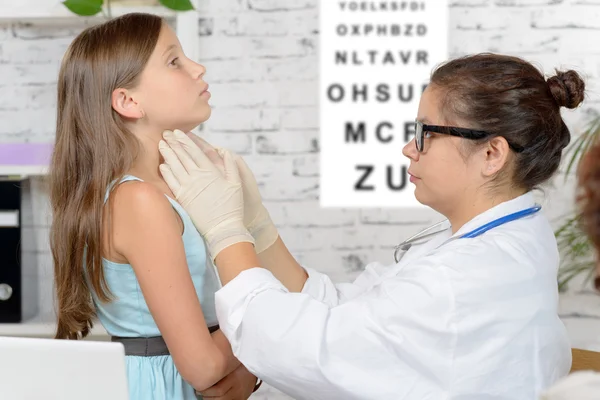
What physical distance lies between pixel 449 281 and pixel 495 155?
11.4 inches

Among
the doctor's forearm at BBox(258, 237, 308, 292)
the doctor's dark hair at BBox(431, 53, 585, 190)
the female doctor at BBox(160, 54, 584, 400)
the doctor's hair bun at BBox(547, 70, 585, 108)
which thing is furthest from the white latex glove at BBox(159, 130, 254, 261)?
the doctor's hair bun at BBox(547, 70, 585, 108)

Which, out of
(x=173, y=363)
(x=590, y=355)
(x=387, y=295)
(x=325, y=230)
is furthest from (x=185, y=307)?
(x=325, y=230)

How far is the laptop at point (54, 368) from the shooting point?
0.91 m

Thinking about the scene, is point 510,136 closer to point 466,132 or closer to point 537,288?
point 466,132

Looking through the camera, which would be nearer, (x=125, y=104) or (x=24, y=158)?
(x=125, y=104)

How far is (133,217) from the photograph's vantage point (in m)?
1.40

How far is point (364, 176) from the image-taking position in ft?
9.46

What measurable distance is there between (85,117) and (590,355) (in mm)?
1168

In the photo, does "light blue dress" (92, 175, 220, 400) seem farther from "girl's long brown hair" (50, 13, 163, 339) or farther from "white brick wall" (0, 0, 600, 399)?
"white brick wall" (0, 0, 600, 399)

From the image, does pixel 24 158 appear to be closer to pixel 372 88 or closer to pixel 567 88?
pixel 372 88

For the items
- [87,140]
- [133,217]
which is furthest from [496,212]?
[87,140]

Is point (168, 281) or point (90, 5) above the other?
point (90, 5)

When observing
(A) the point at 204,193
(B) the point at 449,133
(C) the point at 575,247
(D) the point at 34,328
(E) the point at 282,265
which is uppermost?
(B) the point at 449,133

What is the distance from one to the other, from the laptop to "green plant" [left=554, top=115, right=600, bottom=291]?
1901 mm
